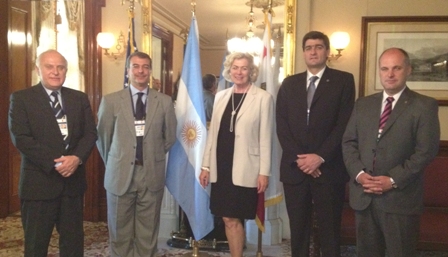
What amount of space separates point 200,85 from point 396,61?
5.06ft

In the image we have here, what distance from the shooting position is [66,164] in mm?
2477

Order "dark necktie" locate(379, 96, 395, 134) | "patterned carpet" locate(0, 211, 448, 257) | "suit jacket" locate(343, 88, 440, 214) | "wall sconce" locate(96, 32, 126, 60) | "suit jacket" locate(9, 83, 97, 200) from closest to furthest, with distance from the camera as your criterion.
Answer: "suit jacket" locate(343, 88, 440, 214), "dark necktie" locate(379, 96, 395, 134), "suit jacket" locate(9, 83, 97, 200), "patterned carpet" locate(0, 211, 448, 257), "wall sconce" locate(96, 32, 126, 60)

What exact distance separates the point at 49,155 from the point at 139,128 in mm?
579

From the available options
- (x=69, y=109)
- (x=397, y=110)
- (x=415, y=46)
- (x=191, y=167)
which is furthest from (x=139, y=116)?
(x=415, y=46)

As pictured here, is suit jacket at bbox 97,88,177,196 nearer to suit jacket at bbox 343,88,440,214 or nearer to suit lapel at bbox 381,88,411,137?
suit jacket at bbox 343,88,440,214

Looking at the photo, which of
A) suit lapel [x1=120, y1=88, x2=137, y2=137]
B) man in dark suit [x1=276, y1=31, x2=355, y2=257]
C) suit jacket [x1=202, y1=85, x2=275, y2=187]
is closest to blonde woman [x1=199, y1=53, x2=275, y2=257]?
suit jacket [x1=202, y1=85, x2=275, y2=187]

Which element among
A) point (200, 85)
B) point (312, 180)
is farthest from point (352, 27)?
point (312, 180)

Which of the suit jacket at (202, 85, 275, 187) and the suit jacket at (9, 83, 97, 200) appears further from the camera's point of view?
the suit jacket at (202, 85, 275, 187)

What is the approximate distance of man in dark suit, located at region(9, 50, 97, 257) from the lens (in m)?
2.46

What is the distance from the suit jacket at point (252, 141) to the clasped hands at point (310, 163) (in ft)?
0.86

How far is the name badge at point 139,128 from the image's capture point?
2.75 meters

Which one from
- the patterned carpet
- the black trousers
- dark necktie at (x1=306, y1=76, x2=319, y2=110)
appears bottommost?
the patterned carpet

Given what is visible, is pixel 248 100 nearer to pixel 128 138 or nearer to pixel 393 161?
pixel 128 138

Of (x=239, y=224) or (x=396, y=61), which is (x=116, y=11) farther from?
(x=396, y=61)
